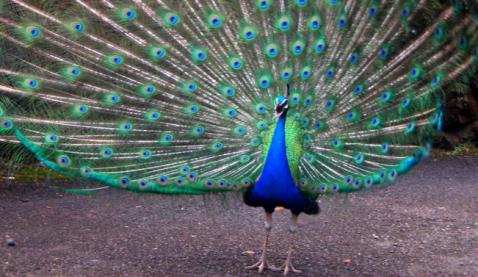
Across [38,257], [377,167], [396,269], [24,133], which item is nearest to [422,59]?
[377,167]

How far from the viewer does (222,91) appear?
3.56m

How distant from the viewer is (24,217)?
4.82 metres

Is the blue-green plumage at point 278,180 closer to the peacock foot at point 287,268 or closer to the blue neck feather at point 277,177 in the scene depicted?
the blue neck feather at point 277,177

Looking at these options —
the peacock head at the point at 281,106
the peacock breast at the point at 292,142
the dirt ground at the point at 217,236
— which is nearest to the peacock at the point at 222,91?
the peacock breast at the point at 292,142

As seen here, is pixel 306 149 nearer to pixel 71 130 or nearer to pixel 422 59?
pixel 422 59

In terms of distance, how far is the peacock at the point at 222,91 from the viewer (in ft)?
11.4

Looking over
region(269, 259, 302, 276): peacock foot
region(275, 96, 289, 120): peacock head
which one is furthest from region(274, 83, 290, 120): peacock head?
region(269, 259, 302, 276): peacock foot

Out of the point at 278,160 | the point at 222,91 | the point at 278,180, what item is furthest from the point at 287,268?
the point at 222,91

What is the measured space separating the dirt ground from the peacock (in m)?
0.27

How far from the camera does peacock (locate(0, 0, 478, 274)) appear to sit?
3.46m

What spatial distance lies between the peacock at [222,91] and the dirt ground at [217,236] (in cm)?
27

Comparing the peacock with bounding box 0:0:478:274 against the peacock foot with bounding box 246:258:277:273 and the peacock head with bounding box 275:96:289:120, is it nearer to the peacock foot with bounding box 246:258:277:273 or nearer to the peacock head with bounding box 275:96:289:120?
the peacock foot with bounding box 246:258:277:273

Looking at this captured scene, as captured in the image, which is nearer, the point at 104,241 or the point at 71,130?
the point at 71,130

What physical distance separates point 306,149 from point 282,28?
0.76 m
